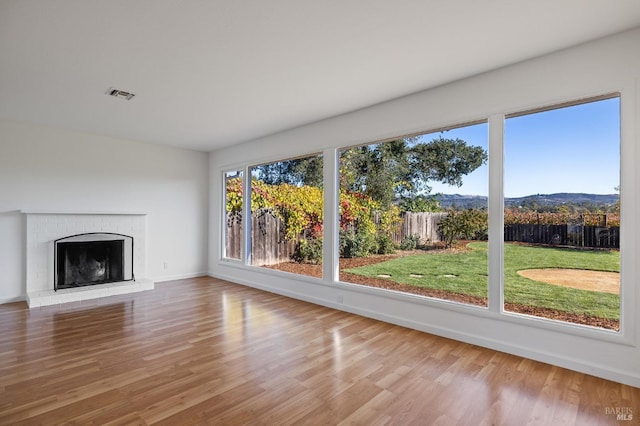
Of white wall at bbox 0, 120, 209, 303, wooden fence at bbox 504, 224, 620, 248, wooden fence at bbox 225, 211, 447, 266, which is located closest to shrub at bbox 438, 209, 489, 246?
wooden fence at bbox 504, 224, 620, 248

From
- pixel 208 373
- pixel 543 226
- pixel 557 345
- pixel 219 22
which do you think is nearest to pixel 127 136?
pixel 219 22

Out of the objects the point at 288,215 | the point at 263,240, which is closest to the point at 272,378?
the point at 288,215

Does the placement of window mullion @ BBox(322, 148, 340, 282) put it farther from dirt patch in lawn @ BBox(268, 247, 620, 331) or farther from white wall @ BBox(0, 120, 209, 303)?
white wall @ BBox(0, 120, 209, 303)

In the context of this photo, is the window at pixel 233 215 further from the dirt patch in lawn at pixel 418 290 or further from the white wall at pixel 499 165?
the white wall at pixel 499 165

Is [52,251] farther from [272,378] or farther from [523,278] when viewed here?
[523,278]

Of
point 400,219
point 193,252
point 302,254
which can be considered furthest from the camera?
point 193,252

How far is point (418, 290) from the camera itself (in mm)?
3746

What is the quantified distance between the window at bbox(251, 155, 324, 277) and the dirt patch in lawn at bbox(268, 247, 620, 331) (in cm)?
2

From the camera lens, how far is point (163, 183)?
613 cm

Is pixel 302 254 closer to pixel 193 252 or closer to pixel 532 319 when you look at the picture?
pixel 193 252

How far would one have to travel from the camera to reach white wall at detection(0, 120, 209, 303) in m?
4.65

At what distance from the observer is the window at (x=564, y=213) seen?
2596mm

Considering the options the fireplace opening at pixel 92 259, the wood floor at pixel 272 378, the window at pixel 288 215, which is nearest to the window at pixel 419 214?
the window at pixel 288 215

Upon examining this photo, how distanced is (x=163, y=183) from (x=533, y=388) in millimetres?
6209
